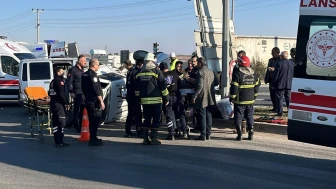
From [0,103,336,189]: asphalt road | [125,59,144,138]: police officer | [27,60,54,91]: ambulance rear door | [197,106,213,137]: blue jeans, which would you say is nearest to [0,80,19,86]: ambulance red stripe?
[27,60,54,91]: ambulance rear door

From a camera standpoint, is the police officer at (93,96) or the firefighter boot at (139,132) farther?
the firefighter boot at (139,132)

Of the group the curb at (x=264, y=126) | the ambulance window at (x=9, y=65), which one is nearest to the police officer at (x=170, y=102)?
the curb at (x=264, y=126)

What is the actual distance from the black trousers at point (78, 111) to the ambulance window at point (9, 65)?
24.6 feet

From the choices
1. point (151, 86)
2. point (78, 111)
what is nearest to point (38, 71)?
point (78, 111)

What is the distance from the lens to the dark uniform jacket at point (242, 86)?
29.4 ft

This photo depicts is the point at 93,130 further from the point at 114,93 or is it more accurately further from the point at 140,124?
the point at 114,93

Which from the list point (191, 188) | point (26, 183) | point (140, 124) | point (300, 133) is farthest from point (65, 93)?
point (300, 133)

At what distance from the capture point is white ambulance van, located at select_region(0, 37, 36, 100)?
16.9 meters

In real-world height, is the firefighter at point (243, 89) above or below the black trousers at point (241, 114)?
above

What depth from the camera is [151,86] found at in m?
8.77

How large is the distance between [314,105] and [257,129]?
445 centimetres

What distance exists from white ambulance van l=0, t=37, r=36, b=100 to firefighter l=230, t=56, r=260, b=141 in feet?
35.4

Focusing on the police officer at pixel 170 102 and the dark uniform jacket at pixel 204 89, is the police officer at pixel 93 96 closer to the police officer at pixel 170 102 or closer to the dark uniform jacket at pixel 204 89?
the police officer at pixel 170 102

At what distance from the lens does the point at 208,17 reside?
470 inches
